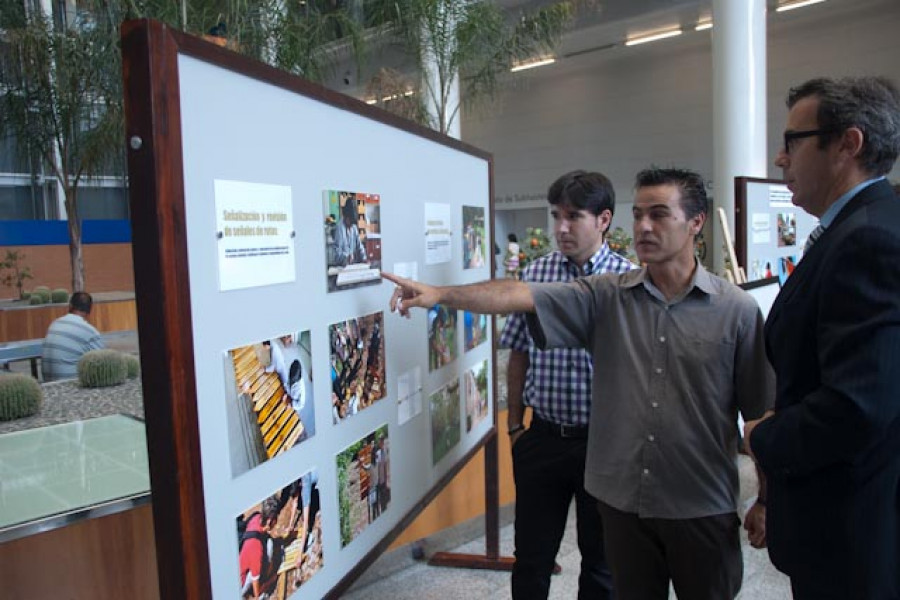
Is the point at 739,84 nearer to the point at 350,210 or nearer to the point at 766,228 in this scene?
the point at 766,228

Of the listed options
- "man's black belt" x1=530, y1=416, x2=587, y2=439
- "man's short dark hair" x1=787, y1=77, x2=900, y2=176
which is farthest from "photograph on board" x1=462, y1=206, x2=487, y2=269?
"man's short dark hair" x1=787, y1=77, x2=900, y2=176

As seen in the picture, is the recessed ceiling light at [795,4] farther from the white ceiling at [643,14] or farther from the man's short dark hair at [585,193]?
the man's short dark hair at [585,193]

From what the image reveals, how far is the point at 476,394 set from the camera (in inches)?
102

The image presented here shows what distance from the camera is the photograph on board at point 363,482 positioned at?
1.53 meters

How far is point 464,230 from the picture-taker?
2371 mm

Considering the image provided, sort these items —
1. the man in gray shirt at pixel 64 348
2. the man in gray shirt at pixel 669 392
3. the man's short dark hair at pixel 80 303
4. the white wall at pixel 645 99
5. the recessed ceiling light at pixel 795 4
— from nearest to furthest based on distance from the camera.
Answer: the man in gray shirt at pixel 669 392, the man in gray shirt at pixel 64 348, the man's short dark hair at pixel 80 303, the recessed ceiling light at pixel 795 4, the white wall at pixel 645 99

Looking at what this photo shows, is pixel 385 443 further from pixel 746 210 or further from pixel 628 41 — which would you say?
pixel 628 41

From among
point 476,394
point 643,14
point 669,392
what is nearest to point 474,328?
point 476,394

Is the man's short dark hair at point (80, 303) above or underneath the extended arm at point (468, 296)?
underneath

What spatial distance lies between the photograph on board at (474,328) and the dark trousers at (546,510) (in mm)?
386

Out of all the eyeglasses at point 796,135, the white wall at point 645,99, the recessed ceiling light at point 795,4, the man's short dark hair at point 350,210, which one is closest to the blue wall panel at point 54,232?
the white wall at point 645,99

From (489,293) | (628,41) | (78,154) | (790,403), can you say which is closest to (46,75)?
(78,154)

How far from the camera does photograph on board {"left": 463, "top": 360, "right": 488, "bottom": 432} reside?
2480 millimetres

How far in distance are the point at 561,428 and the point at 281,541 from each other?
1225 millimetres
